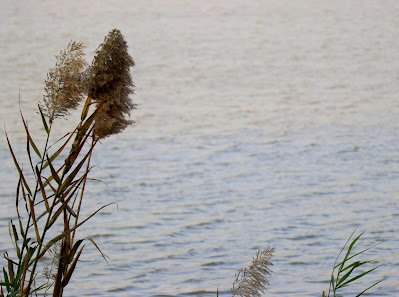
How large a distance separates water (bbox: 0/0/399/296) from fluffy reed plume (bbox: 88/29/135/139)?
2441 mm

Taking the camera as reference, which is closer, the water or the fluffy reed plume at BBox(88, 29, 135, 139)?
the fluffy reed plume at BBox(88, 29, 135, 139)

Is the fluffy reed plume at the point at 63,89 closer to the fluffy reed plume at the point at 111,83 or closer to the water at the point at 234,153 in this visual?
the fluffy reed plume at the point at 111,83

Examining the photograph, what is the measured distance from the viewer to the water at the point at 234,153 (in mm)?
4863

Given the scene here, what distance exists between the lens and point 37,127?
808 centimetres

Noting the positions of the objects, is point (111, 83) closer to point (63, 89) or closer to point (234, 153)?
point (63, 89)

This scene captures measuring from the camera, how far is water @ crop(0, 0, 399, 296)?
486 centimetres

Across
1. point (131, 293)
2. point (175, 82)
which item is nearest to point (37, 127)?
point (175, 82)

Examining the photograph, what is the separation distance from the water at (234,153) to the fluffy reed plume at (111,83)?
8.01 feet

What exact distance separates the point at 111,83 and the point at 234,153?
514cm

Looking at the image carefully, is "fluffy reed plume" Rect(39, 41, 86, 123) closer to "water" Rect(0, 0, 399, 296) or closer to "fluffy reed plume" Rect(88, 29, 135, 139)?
"fluffy reed plume" Rect(88, 29, 135, 139)

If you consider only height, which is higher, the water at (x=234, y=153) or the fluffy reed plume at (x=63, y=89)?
the water at (x=234, y=153)

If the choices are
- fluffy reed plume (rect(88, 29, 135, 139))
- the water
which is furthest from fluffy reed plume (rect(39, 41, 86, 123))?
the water

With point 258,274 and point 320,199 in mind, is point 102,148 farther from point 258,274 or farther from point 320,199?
point 258,274

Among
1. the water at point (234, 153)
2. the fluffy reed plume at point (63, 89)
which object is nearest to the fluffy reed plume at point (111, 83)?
the fluffy reed plume at point (63, 89)
